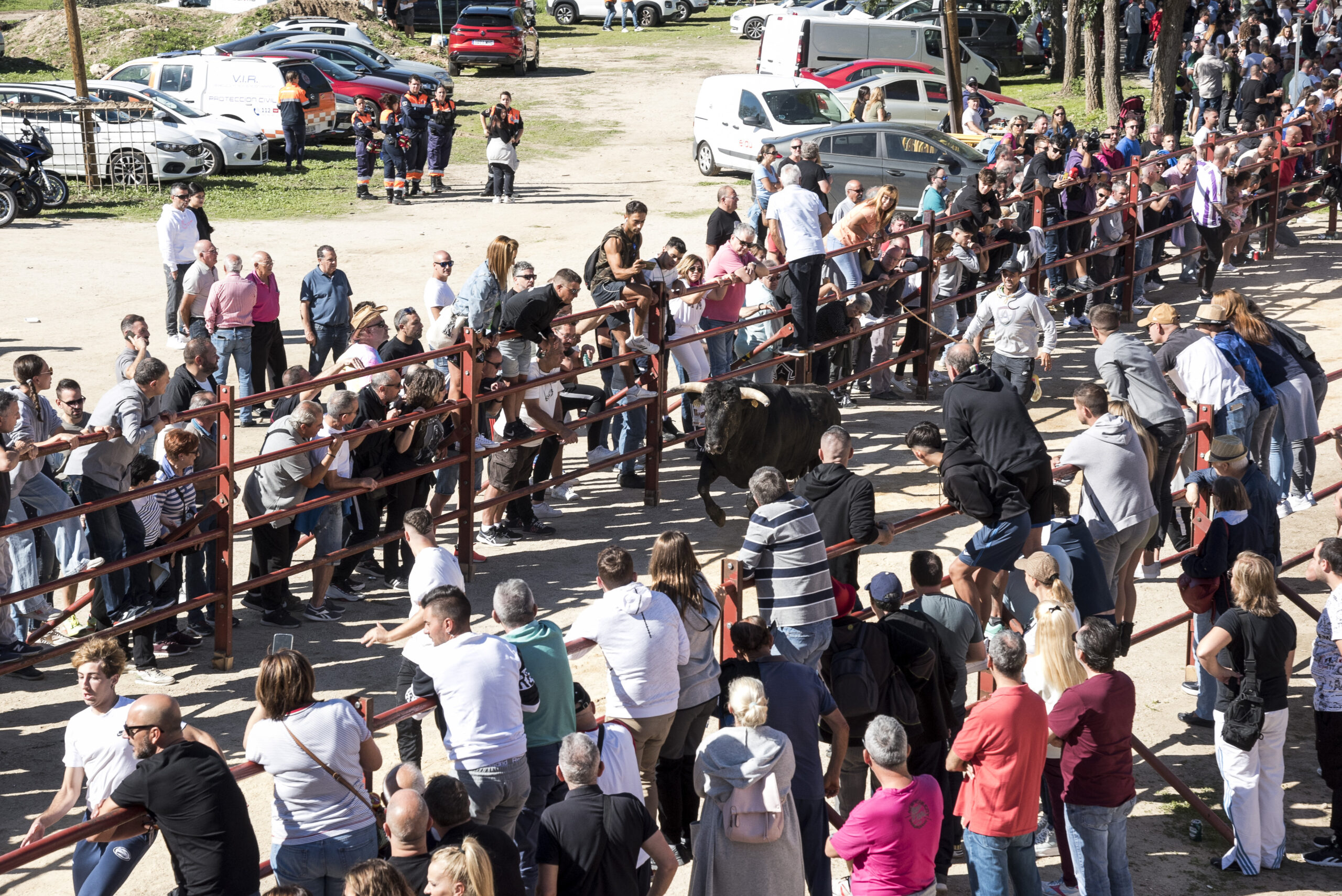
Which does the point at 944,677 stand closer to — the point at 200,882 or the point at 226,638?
the point at 200,882

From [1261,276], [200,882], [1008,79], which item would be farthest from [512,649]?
[1008,79]

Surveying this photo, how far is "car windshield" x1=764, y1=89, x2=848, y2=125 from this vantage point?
74.9 ft

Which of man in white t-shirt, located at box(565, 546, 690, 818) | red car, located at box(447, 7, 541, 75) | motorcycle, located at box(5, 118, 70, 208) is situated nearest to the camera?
man in white t-shirt, located at box(565, 546, 690, 818)

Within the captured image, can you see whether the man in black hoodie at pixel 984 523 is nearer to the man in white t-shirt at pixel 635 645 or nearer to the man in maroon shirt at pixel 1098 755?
the man in maroon shirt at pixel 1098 755

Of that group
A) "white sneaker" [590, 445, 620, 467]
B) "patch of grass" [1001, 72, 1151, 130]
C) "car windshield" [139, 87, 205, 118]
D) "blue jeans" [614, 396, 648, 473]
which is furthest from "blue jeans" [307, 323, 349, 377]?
"patch of grass" [1001, 72, 1151, 130]

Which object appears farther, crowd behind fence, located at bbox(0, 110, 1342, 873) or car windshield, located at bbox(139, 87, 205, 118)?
car windshield, located at bbox(139, 87, 205, 118)

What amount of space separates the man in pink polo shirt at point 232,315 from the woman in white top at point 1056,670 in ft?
25.9

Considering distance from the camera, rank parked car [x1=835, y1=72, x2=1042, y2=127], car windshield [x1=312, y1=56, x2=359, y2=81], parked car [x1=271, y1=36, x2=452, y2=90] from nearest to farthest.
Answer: parked car [x1=835, y1=72, x2=1042, y2=127] < car windshield [x1=312, y1=56, x2=359, y2=81] < parked car [x1=271, y1=36, x2=452, y2=90]

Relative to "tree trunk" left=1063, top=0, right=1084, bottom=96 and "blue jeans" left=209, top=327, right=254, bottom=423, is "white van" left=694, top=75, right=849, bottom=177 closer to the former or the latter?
"tree trunk" left=1063, top=0, right=1084, bottom=96

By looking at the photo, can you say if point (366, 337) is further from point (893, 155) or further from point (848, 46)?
point (848, 46)

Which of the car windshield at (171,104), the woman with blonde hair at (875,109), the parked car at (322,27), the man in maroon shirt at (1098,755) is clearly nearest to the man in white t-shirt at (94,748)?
the man in maroon shirt at (1098,755)

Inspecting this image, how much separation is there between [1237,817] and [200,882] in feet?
15.7

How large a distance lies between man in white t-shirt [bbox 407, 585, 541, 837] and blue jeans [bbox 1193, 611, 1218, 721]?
4.15m

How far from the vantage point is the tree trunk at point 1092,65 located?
26.9m
